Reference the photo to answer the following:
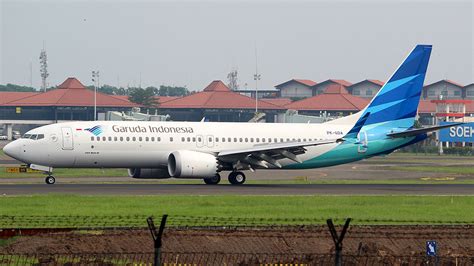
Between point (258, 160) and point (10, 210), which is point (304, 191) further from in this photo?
point (10, 210)

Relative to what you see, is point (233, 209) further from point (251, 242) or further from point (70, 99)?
point (70, 99)

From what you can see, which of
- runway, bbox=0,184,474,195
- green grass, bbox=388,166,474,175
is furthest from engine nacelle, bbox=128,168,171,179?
green grass, bbox=388,166,474,175

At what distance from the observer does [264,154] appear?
2096 inches

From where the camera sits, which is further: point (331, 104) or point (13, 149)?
point (331, 104)

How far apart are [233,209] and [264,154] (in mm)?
18181

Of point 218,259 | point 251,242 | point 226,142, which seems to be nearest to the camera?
point 218,259

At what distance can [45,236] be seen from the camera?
25188 millimetres

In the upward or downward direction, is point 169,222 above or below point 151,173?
below

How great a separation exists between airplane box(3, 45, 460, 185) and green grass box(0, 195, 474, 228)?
11658 mm

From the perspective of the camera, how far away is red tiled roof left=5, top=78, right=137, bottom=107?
180250 mm

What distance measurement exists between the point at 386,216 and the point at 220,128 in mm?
23033

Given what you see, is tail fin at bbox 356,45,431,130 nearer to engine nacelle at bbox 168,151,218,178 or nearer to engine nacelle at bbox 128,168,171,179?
engine nacelle at bbox 168,151,218,178

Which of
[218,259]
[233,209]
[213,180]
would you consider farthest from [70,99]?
[218,259]

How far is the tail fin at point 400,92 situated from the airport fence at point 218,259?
112 ft
